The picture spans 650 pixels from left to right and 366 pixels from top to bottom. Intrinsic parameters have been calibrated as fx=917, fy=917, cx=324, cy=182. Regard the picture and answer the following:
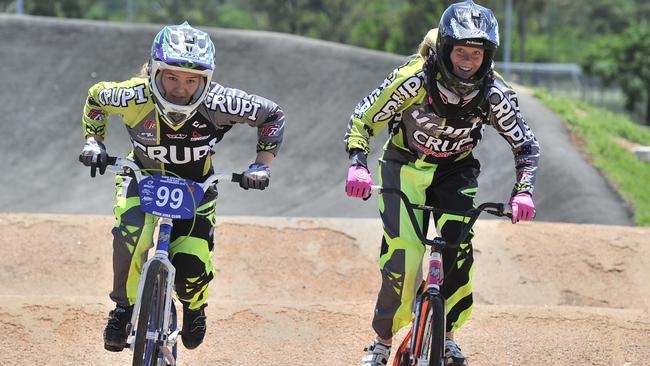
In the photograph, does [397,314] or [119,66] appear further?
[119,66]

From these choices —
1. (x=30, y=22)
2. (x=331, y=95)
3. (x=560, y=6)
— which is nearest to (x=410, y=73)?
(x=331, y=95)

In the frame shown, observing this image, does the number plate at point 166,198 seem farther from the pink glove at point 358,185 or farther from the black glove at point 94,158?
the pink glove at point 358,185

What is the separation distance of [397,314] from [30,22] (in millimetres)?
17506

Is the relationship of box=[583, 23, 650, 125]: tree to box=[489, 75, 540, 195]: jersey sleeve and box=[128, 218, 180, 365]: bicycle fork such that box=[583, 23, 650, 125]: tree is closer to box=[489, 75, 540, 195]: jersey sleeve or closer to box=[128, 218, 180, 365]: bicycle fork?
box=[489, 75, 540, 195]: jersey sleeve

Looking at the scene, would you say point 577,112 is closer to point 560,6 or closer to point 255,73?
point 255,73

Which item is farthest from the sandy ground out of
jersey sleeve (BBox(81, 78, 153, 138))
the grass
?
the grass

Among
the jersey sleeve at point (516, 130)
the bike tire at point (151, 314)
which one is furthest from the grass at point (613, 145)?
the bike tire at point (151, 314)

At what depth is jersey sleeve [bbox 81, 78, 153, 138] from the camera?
5.24 metres

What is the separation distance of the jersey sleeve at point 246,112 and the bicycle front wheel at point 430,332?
4.22ft

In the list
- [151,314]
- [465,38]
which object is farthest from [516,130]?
[151,314]

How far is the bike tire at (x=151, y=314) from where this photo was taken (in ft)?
15.3

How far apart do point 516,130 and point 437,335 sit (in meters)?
1.37

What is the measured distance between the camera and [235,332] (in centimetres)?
690

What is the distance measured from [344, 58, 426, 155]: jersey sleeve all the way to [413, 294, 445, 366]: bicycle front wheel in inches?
39.8
